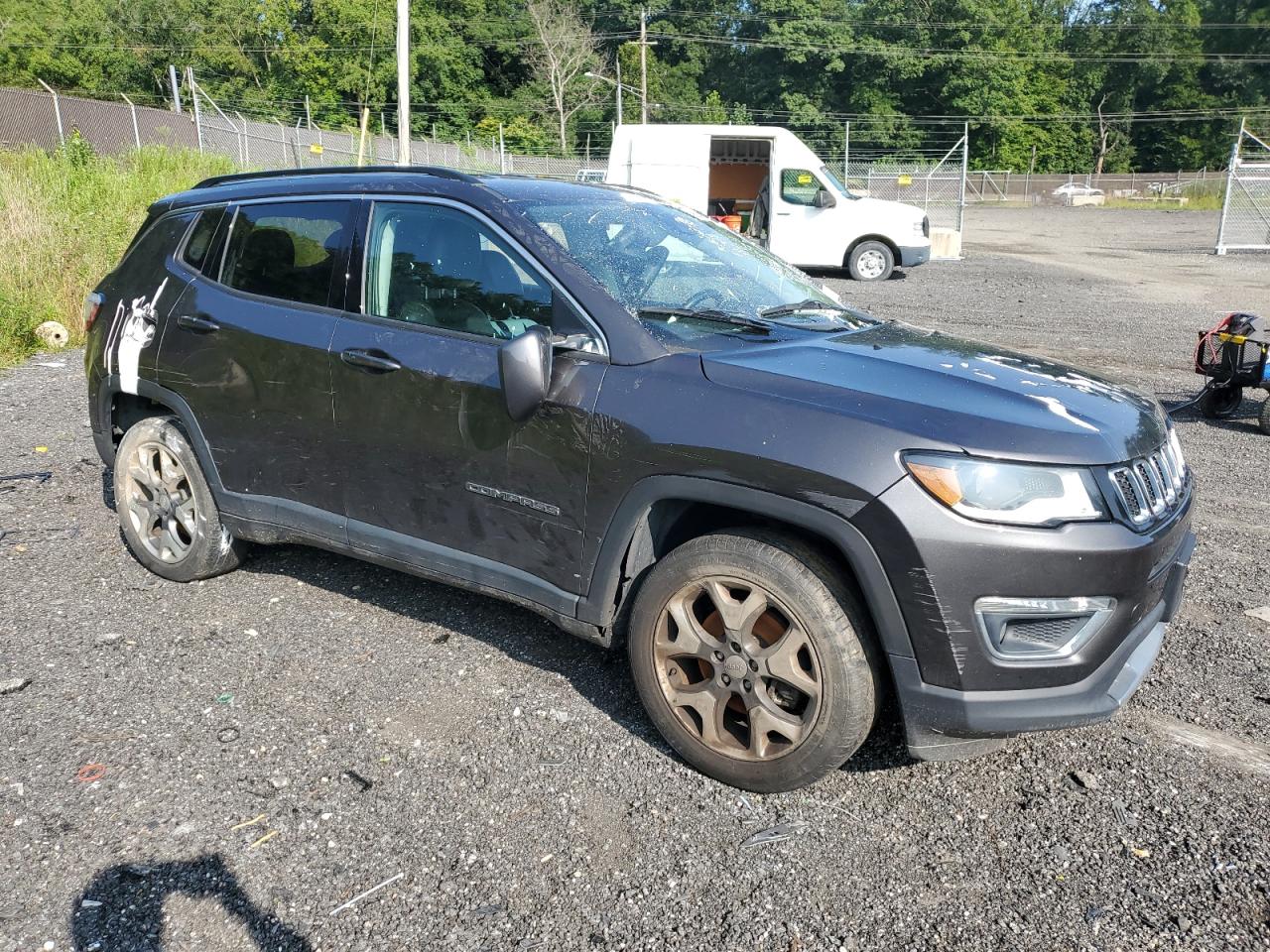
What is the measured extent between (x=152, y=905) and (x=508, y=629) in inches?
71.0

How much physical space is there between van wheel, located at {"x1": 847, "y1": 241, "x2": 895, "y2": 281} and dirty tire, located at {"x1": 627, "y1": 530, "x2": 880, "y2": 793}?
16091 mm

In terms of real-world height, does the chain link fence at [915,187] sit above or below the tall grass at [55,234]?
above

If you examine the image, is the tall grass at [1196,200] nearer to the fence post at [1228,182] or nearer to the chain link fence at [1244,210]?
the chain link fence at [1244,210]

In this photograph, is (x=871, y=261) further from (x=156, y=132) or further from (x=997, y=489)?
(x=156, y=132)

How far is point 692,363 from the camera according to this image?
9.99 ft

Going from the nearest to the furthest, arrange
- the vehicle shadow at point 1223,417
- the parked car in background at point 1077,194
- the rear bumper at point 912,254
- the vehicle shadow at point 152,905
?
the vehicle shadow at point 152,905 < the vehicle shadow at point 1223,417 < the rear bumper at point 912,254 < the parked car in background at point 1077,194

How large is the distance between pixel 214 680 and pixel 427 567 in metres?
0.91

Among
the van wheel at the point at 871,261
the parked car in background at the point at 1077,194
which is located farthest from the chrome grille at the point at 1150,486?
the parked car in background at the point at 1077,194

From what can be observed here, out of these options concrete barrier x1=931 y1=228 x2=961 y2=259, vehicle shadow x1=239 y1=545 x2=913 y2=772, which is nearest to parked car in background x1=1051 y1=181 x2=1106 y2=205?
concrete barrier x1=931 y1=228 x2=961 y2=259

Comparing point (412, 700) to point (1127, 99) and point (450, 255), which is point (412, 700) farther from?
point (1127, 99)

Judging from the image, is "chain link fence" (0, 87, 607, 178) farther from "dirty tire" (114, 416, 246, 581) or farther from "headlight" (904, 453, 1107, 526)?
"headlight" (904, 453, 1107, 526)

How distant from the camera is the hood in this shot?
2.67 meters

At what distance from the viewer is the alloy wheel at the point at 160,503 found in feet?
14.7

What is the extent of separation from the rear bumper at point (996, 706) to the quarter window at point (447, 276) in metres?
1.64
